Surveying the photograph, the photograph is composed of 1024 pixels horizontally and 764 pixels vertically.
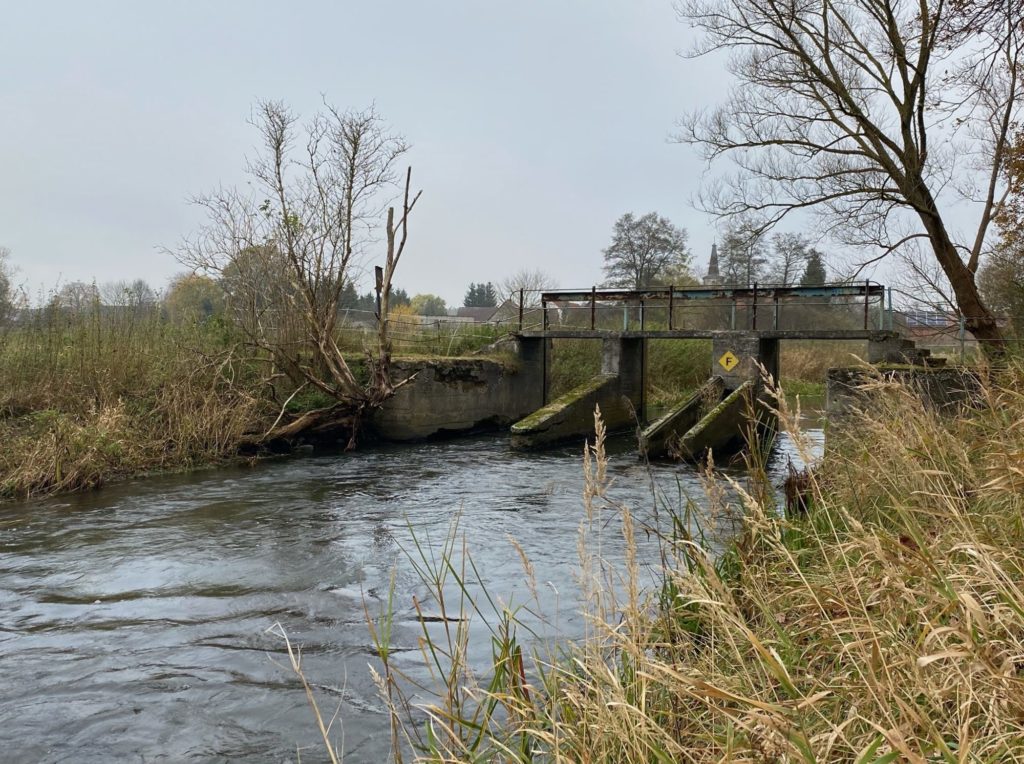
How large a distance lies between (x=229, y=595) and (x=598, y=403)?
14334 mm

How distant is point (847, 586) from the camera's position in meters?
2.83

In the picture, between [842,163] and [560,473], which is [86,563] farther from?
[842,163]

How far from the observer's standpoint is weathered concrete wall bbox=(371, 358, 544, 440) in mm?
18516

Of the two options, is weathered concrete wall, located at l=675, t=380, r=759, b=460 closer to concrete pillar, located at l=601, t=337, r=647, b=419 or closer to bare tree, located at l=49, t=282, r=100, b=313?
concrete pillar, located at l=601, t=337, r=647, b=419

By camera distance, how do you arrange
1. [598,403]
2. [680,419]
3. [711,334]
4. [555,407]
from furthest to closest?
[598,403] → [711,334] → [555,407] → [680,419]

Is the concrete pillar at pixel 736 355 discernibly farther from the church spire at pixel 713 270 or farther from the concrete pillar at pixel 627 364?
the church spire at pixel 713 270

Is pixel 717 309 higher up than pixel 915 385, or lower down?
higher up

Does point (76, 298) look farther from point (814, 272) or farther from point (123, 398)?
point (814, 272)

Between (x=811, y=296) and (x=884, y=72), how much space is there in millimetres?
5777

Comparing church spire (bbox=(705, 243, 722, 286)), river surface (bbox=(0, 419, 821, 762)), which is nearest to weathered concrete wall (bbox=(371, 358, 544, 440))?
river surface (bbox=(0, 419, 821, 762))

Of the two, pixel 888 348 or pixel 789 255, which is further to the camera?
pixel 789 255

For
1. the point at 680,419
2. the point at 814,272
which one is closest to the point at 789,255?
the point at 814,272

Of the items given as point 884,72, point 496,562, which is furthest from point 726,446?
point 496,562

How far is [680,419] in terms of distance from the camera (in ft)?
57.9
